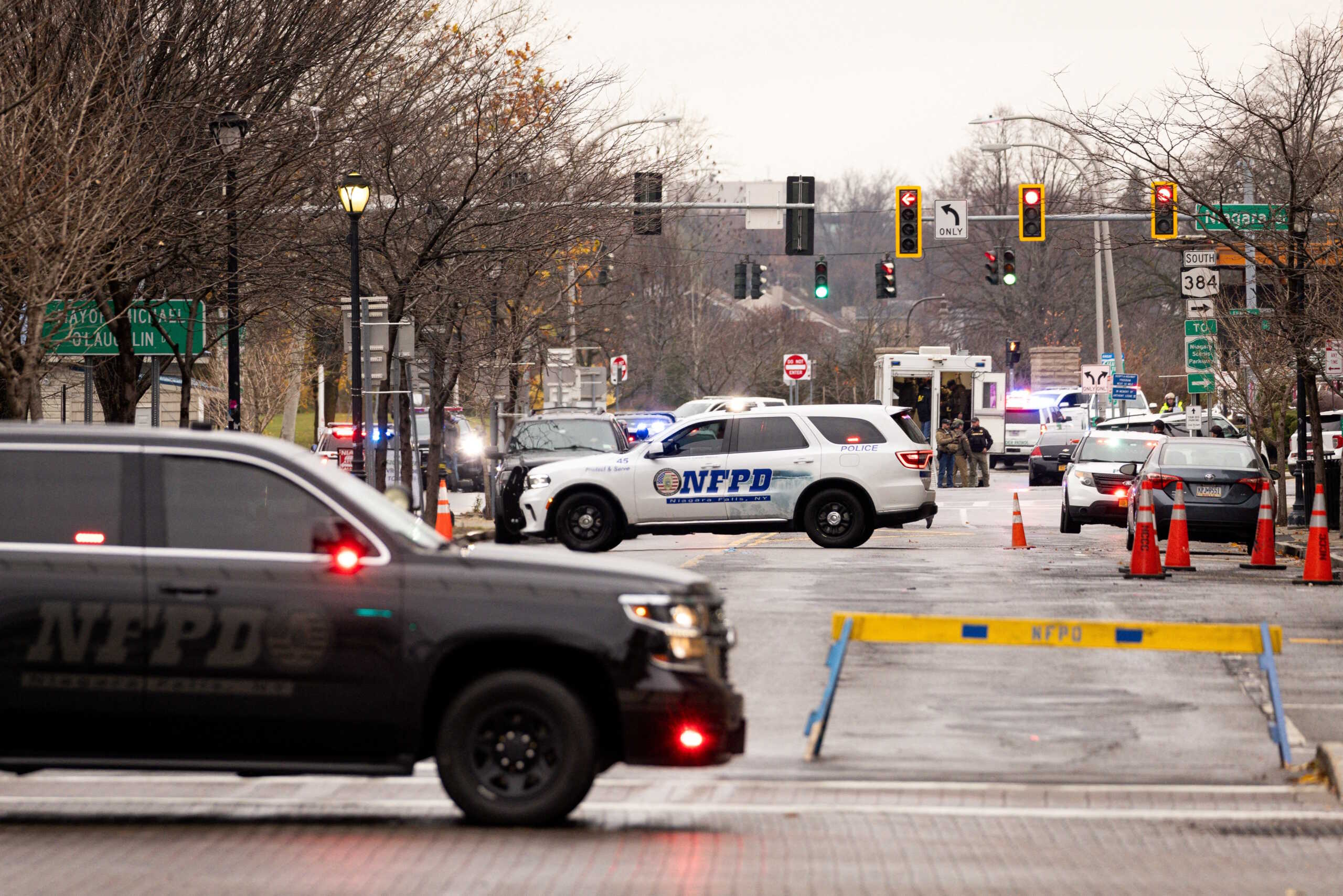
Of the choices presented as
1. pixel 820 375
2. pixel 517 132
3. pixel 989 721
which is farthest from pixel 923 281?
pixel 989 721

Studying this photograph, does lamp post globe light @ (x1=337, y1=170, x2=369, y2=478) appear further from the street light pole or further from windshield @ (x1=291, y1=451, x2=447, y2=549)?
windshield @ (x1=291, y1=451, x2=447, y2=549)

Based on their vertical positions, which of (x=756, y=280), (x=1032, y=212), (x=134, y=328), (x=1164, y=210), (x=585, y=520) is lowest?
(x=585, y=520)

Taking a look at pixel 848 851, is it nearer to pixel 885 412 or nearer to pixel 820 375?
pixel 885 412

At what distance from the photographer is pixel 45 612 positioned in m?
7.87

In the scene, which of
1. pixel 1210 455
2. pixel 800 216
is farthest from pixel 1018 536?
pixel 800 216

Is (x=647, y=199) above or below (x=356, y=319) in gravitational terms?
above

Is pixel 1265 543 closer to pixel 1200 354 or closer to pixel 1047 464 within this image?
pixel 1200 354

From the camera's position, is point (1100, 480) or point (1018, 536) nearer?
point (1018, 536)

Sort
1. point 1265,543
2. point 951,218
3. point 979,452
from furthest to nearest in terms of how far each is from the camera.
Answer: point 979,452 < point 951,218 < point 1265,543

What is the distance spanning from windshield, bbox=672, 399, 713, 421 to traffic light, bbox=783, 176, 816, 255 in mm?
9310

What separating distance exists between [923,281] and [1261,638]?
378 ft

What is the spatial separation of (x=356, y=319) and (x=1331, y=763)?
1770 centimetres

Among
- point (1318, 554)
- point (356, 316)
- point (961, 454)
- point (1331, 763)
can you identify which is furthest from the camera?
point (961, 454)

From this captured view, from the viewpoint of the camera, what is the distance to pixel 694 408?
46844 millimetres
